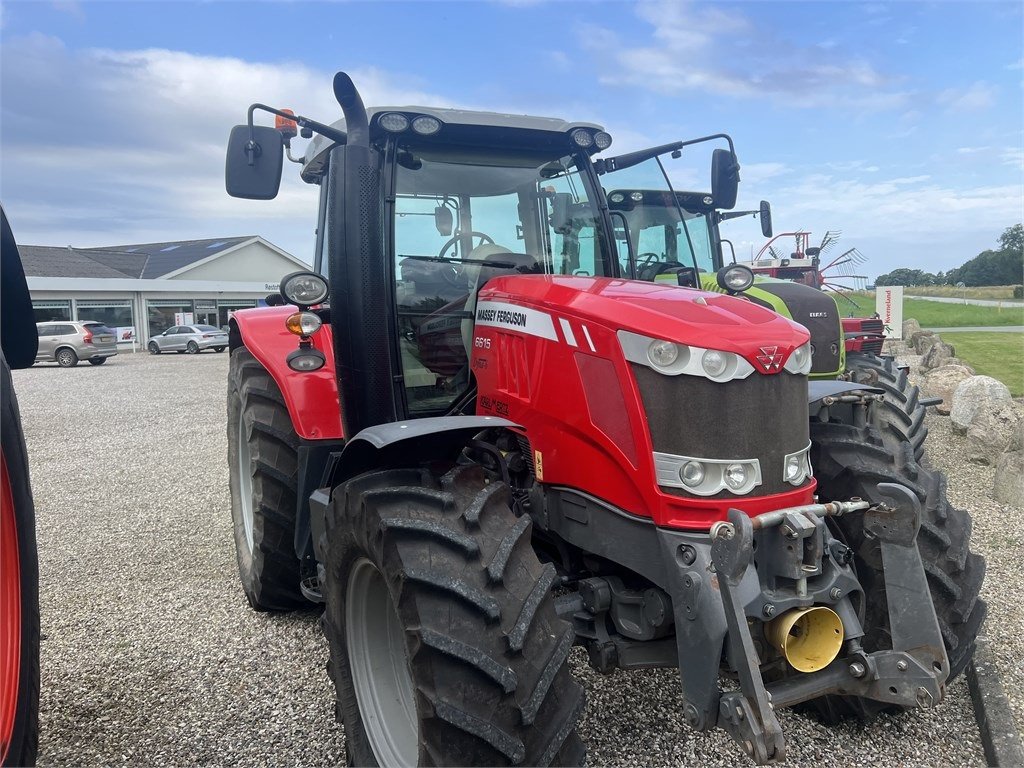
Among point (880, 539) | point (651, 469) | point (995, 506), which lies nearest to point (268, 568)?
point (651, 469)

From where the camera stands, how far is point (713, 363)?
228 centimetres

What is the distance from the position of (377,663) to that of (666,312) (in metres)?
1.60

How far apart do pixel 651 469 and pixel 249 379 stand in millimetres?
2555

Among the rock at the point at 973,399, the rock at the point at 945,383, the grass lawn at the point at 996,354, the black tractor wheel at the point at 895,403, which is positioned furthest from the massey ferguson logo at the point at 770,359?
the grass lawn at the point at 996,354

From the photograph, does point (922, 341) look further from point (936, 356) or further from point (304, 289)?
point (304, 289)

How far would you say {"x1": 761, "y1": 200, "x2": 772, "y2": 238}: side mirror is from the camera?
930 cm

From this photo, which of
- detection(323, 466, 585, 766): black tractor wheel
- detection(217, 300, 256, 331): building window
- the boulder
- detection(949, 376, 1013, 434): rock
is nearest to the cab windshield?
detection(323, 466, 585, 766): black tractor wheel

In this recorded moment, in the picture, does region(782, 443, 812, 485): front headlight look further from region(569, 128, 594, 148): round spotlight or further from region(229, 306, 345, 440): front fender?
region(229, 306, 345, 440): front fender

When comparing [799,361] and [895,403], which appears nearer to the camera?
[799,361]

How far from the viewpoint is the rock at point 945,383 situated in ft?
31.0

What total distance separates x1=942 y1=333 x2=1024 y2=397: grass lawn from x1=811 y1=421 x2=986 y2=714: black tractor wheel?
9.24m

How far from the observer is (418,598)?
208 centimetres

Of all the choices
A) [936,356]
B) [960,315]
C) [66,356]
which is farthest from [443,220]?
[960,315]

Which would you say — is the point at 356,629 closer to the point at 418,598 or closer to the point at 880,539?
the point at 418,598
